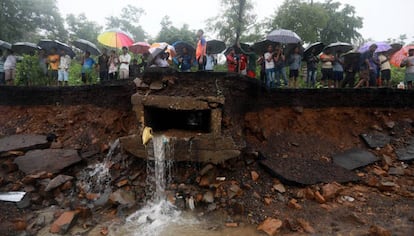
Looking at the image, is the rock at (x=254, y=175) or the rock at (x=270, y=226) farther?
the rock at (x=254, y=175)

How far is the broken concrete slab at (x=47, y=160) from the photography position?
600cm

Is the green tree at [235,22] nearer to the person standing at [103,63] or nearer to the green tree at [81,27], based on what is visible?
the person standing at [103,63]

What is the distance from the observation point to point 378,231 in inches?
152

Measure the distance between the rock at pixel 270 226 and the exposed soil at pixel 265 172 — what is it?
0.31 feet

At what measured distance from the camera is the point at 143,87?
18.4 feet

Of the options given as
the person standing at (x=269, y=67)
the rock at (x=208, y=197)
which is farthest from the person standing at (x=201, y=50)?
the rock at (x=208, y=197)

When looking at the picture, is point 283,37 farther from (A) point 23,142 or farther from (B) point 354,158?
(A) point 23,142

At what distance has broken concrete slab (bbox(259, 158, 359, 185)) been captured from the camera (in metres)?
5.41

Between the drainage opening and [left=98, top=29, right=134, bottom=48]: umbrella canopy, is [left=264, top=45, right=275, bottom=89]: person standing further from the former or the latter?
[left=98, top=29, right=134, bottom=48]: umbrella canopy

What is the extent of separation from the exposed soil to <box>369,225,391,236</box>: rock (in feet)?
0.34

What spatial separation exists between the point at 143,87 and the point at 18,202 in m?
3.32

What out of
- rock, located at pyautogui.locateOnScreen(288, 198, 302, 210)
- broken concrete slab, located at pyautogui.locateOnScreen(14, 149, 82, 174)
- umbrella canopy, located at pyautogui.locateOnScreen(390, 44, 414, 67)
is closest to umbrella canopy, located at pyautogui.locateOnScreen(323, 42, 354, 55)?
umbrella canopy, located at pyautogui.locateOnScreen(390, 44, 414, 67)

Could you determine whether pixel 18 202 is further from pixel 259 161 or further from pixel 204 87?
pixel 259 161

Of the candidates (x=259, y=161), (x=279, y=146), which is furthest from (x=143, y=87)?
(x=279, y=146)
